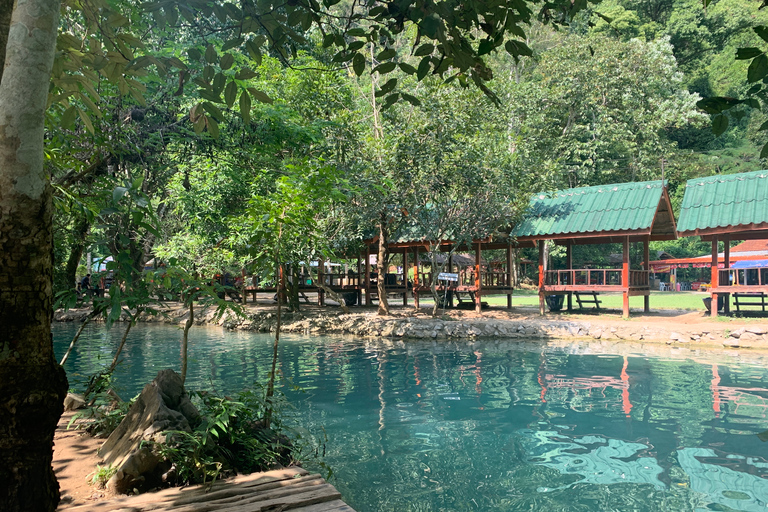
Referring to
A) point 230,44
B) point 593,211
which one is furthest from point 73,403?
point 593,211

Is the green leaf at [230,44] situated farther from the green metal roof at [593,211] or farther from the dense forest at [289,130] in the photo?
the green metal roof at [593,211]

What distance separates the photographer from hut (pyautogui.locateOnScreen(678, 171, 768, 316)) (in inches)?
587

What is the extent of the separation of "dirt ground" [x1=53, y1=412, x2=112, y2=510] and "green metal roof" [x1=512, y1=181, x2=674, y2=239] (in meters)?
15.0

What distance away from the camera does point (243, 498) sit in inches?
133

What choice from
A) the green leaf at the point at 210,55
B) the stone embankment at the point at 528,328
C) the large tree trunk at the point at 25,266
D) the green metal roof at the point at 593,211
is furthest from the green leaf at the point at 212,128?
the green metal roof at the point at 593,211

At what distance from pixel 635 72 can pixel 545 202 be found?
43.8ft

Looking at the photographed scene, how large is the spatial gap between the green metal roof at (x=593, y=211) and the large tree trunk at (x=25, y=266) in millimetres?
16354

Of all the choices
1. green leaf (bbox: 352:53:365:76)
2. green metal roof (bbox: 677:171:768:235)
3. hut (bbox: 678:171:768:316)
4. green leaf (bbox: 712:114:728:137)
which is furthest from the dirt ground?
green metal roof (bbox: 677:171:768:235)

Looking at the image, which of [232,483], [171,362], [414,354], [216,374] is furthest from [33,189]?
[414,354]

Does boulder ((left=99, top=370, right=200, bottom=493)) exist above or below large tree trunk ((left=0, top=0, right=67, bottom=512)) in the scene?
below

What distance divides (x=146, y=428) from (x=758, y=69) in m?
4.12

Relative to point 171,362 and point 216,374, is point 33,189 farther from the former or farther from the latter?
point 171,362

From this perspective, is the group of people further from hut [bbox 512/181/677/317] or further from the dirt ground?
hut [bbox 512/181/677/317]

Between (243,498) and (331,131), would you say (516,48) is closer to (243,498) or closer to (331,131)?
(243,498)
